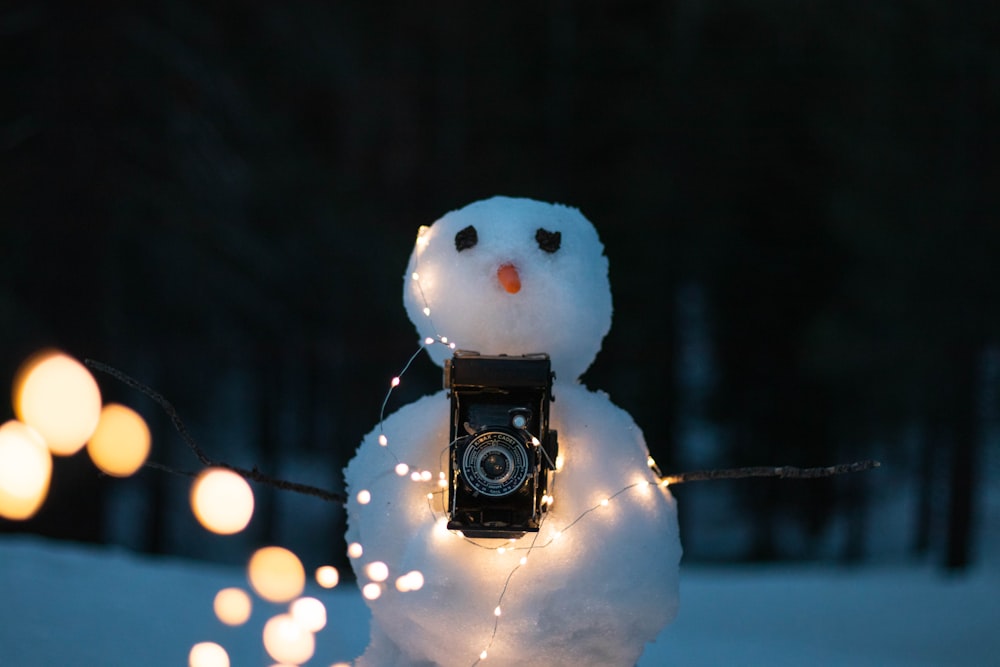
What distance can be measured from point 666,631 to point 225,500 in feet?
10.3

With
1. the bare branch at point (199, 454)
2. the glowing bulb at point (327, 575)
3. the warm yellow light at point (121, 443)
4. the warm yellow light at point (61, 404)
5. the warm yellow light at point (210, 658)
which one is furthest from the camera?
the warm yellow light at point (61, 404)

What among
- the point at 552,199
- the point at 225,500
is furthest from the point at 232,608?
the point at 552,199

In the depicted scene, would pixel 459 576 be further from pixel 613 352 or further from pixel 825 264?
pixel 825 264

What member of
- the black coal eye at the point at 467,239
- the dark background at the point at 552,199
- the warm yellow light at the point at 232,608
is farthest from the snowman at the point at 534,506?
the dark background at the point at 552,199

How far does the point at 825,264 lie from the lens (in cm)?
1256

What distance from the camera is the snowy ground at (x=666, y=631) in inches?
161

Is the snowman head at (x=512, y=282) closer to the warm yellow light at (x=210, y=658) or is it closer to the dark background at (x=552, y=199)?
the warm yellow light at (x=210, y=658)

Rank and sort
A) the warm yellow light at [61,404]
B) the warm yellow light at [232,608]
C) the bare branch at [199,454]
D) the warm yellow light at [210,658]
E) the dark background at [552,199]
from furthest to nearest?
1. the dark background at [552,199]
2. the warm yellow light at [61,404]
3. the warm yellow light at [232,608]
4. the warm yellow light at [210,658]
5. the bare branch at [199,454]

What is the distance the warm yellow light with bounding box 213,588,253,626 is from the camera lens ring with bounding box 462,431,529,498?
171cm

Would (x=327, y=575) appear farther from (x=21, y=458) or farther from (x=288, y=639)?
(x=21, y=458)

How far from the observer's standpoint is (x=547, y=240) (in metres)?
2.84

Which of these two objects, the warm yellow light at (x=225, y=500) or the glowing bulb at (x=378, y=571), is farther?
the warm yellow light at (x=225, y=500)

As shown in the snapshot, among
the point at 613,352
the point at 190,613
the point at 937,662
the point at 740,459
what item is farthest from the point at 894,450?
the point at 190,613

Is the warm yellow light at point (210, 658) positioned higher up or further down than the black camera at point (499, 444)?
further down
